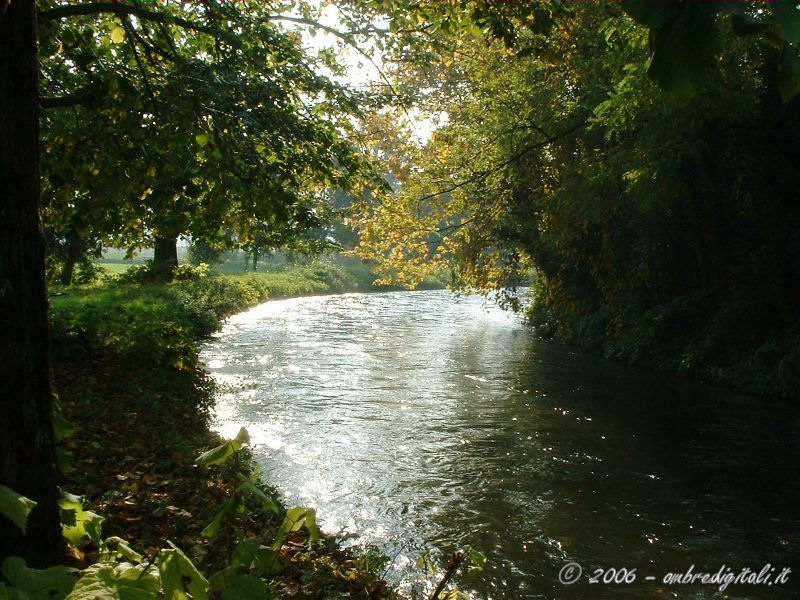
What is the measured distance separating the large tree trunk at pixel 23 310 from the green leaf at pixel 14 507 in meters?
0.75

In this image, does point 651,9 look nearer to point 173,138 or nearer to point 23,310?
point 23,310

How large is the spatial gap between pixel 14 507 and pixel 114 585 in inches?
16.4

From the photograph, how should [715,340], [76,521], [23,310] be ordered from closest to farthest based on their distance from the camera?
[23,310], [76,521], [715,340]

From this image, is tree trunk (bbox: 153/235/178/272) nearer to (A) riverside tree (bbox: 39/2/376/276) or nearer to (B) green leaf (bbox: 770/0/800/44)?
(A) riverside tree (bbox: 39/2/376/276)

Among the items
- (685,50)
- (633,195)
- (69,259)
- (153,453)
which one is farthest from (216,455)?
(69,259)

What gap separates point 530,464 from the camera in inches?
384

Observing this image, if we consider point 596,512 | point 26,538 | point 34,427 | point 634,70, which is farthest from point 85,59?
point 634,70

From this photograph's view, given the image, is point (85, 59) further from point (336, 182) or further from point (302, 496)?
point (302, 496)

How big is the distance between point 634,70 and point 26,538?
451 inches

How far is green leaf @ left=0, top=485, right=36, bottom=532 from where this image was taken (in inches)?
81.6

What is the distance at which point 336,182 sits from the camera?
→ 8016 mm

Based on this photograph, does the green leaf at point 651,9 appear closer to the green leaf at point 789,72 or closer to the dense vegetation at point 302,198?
the dense vegetation at point 302,198

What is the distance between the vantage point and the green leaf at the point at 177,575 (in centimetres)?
199

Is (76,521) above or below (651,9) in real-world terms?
below
